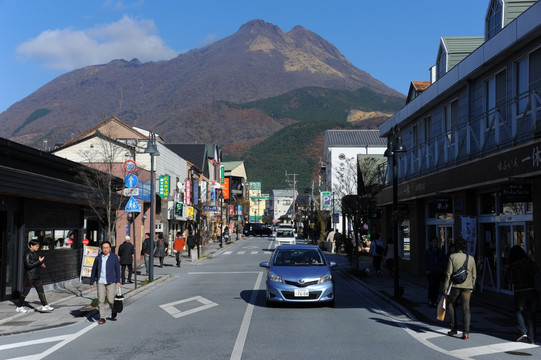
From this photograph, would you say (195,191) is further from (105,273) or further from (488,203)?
(105,273)

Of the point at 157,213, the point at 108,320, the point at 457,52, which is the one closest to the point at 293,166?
the point at 157,213

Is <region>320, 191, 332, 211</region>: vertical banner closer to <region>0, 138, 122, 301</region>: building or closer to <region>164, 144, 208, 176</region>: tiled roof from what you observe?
<region>164, 144, 208, 176</region>: tiled roof

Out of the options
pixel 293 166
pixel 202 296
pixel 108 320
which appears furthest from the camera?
pixel 293 166

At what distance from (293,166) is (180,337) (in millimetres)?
167734

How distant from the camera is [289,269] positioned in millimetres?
15352

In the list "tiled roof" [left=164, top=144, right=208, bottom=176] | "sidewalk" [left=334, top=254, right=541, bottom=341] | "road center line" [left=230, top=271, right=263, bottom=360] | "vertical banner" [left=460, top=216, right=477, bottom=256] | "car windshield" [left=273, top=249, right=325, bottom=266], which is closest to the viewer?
"road center line" [left=230, top=271, right=263, bottom=360]

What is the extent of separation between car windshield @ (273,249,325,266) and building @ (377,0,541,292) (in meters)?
3.93

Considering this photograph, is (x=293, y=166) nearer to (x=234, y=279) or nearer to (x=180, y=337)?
(x=234, y=279)

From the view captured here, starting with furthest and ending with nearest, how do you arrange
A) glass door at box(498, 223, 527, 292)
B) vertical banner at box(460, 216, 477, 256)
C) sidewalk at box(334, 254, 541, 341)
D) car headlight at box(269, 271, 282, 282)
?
vertical banner at box(460, 216, 477, 256) < glass door at box(498, 223, 527, 292) < car headlight at box(269, 271, 282, 282) < sidewalk at box(334, 254, 541, 341)

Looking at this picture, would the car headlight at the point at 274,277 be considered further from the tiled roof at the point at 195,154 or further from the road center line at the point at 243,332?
the tiled roof at the point at 195,154

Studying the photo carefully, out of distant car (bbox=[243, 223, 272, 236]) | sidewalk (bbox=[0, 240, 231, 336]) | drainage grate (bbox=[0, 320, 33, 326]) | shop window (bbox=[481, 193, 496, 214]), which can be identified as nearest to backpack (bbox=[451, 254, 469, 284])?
sidewalk (bbox=[0, 240, 231, 336])

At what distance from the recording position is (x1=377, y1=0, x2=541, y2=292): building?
48.3 ft

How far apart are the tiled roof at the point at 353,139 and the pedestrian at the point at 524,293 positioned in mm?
86939

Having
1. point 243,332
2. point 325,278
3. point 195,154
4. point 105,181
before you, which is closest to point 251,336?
point 243,332
